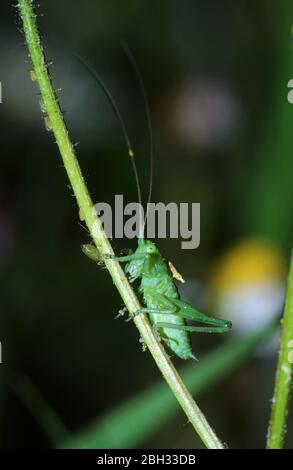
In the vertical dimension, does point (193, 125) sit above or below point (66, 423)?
above

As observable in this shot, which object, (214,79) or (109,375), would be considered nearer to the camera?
(109,375)

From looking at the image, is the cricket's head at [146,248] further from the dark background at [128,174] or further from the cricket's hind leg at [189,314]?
the dark background at [128,174]

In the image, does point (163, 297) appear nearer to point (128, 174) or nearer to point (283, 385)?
point (283, 385)

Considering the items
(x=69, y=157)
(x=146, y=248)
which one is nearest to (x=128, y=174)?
(x=146, y=248)

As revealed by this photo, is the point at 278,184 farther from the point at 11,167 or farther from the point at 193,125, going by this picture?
the point at 11,167

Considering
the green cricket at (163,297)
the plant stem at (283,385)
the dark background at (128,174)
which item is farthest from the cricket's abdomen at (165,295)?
the dark background at (128,174)
